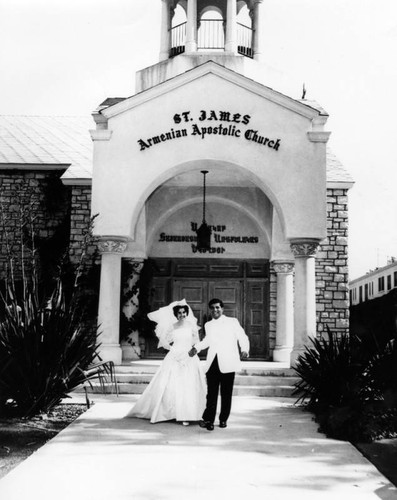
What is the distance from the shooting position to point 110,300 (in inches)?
460

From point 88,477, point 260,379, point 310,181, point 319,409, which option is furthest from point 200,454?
point 310,181

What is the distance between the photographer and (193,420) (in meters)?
7.59

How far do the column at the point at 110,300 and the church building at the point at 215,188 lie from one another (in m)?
0.02

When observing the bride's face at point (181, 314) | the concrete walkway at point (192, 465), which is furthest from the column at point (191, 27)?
the concrete walkway at point (192, 465)

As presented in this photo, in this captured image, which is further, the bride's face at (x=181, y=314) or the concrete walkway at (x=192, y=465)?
the bride's face at (x=181, y=314)

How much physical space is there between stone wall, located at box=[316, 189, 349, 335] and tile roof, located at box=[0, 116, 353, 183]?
0.74 meters

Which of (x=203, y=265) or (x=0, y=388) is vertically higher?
(x=203, y=265)

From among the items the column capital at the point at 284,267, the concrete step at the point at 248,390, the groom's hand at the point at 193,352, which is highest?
the column capital at the point at 284,267

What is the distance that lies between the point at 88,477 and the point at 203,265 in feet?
34.5

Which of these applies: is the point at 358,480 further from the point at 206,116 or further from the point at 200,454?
the point at 206,116

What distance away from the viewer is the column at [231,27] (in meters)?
14.6

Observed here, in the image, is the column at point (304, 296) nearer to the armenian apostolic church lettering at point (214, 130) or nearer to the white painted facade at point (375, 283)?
the armenian apostolic church lettering at point (214, 130)

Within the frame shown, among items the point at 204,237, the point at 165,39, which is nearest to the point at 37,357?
the point at 204,237

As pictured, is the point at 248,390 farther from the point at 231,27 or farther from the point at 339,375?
the point at 231,27
